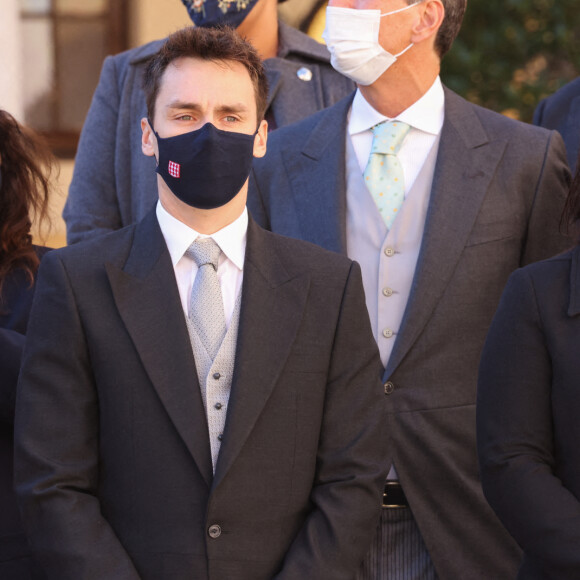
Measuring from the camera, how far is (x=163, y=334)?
2324 millimetres

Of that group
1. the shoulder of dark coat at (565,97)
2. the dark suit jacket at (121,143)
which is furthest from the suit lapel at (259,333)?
the shoulder of dark coat at (565,97)

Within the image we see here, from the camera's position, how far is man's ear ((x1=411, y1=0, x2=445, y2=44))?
321 centimetres

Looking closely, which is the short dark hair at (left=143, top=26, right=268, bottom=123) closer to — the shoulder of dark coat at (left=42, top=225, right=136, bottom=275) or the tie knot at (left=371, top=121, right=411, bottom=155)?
the shoulder of dark coat at (left=42, top=225, right=136, bottom=275)

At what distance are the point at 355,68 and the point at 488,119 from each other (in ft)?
1.35

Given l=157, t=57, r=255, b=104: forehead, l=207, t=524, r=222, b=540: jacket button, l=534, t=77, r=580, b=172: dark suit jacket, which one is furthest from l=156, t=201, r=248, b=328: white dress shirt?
l=534, t=77, r=580, b=172: dark suit jacket

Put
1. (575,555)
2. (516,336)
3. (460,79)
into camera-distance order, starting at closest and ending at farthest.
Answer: (575,555) < (516,336) < (460,79)

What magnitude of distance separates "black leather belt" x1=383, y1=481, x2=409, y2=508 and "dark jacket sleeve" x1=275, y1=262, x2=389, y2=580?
1.73 feet

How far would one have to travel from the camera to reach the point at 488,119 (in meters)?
3.19

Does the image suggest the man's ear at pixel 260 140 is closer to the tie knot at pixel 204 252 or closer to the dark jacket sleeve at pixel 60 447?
the tie knot at pixel 204 252

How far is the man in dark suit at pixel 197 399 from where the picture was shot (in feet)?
7.44

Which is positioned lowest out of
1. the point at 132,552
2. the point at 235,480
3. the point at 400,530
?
the point at 400,530

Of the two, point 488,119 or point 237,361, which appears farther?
point 488,119

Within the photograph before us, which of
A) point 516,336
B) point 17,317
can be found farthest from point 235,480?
point 17,317

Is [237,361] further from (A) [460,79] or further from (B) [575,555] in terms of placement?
(A) [460,79]
